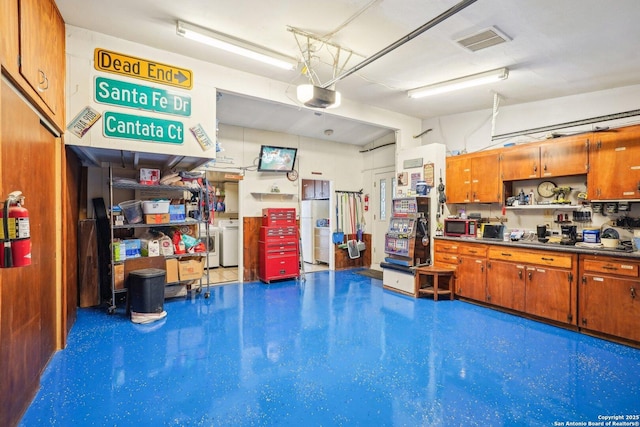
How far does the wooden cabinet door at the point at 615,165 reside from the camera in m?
3.60

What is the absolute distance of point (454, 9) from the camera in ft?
8.23

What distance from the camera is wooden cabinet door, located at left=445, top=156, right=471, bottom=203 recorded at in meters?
5.30

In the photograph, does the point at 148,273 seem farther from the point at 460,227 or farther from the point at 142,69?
the point at 460,227

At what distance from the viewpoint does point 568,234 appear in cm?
426

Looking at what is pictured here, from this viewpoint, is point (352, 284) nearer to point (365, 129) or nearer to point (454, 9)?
point (365, 129)

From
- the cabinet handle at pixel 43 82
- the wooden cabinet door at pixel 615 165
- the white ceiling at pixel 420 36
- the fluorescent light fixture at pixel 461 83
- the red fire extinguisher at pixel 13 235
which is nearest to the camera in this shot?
the red fire extinguisher at pixel 13 235

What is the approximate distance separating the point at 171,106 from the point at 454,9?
127 inches

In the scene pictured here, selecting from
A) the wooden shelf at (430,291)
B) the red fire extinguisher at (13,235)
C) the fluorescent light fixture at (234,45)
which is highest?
the fluorescent light fixture at (234,45)

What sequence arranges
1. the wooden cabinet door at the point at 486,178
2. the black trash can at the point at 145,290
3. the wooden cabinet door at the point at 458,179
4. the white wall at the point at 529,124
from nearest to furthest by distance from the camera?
the black trash can at the point at 145,290 → the white wall at the point at 529,124 → the wooden cabinet door at the point at 486,178 → the wooden cabinet door at the point at 458,179

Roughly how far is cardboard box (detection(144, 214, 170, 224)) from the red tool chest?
1887 millimetres

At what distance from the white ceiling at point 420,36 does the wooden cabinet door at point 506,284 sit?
2608mm

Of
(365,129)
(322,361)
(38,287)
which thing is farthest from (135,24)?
(365,129)

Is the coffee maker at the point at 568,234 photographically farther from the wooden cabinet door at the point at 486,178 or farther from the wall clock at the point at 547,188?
the wooden cabinet door at the point at 486,178

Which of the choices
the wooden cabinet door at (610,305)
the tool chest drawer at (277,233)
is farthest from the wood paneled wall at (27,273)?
the wooden cabinet door at (610,305)
